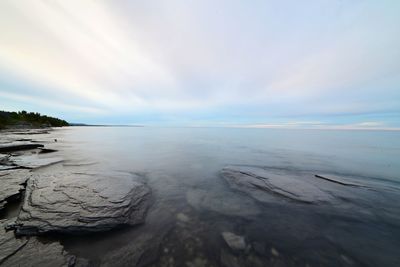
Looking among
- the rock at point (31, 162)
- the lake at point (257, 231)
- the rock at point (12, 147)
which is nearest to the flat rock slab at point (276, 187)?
the lake at point (257, 231)

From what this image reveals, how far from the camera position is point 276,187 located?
8102 millimetres

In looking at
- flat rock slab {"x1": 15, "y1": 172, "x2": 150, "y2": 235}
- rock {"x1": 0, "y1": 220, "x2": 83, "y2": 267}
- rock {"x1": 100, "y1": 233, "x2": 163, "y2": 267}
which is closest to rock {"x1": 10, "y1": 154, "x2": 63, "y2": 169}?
flat rock slab {"x1": 15, "y1": 172, "x2": 150, "y2": 235}

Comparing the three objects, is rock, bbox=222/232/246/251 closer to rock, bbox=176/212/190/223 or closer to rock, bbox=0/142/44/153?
rock, bbox=176/212/190/223

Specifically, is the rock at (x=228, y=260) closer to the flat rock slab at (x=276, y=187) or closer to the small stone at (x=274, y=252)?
the small stone at (x=274, y=252)

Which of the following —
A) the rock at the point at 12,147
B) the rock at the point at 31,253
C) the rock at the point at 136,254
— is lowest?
the rock at the point at 136,254

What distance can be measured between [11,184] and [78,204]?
13.3 ft

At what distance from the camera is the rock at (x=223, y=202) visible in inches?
233

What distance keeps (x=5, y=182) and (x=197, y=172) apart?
9.40 metres

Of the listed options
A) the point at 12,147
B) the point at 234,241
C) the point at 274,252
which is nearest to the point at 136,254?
the point at 234,241

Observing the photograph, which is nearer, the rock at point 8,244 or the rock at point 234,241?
the rock at point 8,244

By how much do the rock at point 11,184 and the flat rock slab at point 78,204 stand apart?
0.28 meters

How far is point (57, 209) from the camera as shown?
4828 mm

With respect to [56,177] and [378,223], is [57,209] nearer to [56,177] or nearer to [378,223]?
[56,177]

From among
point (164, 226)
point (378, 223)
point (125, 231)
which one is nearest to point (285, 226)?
point (378, 223)
